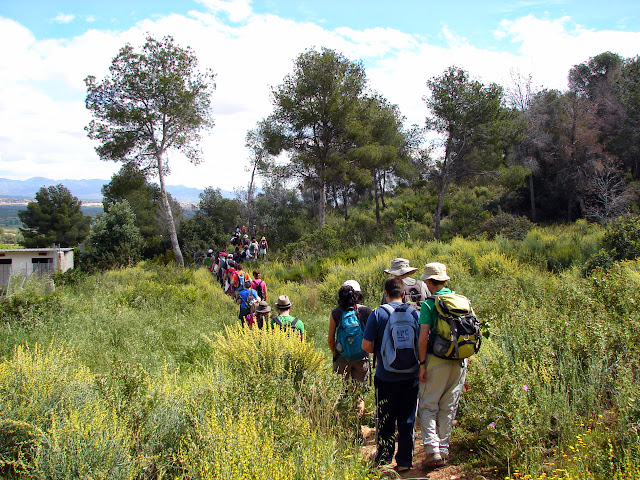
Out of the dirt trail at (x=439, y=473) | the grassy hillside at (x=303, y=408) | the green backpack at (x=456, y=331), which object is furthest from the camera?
the green backpack at (x=456, y=331)

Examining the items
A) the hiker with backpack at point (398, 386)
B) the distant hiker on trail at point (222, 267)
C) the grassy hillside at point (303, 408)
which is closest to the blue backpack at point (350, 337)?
the grassy hillside at point (303, 408)

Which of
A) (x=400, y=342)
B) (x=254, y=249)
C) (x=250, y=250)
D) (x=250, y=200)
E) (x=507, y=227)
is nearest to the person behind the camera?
(x=400, y=342)

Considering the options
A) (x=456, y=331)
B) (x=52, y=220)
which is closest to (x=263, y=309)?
(x=456, y=331)

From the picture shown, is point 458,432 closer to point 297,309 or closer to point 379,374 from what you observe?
point 379,374

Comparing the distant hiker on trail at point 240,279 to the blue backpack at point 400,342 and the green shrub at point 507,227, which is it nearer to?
the blue backpack at point 400,342

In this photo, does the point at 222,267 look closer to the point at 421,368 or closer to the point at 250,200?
the point at 421,368

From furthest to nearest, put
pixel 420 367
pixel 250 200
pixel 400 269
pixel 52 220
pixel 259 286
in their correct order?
1. pixel 52 220
2. pixel 250 200
3. pixel 259 286
4. pixel 400 269
5. pixel 420 367

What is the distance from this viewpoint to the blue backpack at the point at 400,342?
3.56 metres

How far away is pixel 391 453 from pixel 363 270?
31.9 feet

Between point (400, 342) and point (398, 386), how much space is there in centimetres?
42

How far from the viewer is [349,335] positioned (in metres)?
4.23

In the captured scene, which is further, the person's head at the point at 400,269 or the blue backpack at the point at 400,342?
the person's head at the point at 400,269

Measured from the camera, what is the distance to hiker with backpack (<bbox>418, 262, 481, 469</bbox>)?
350cm

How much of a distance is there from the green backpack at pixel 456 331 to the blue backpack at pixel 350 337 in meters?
0.92
